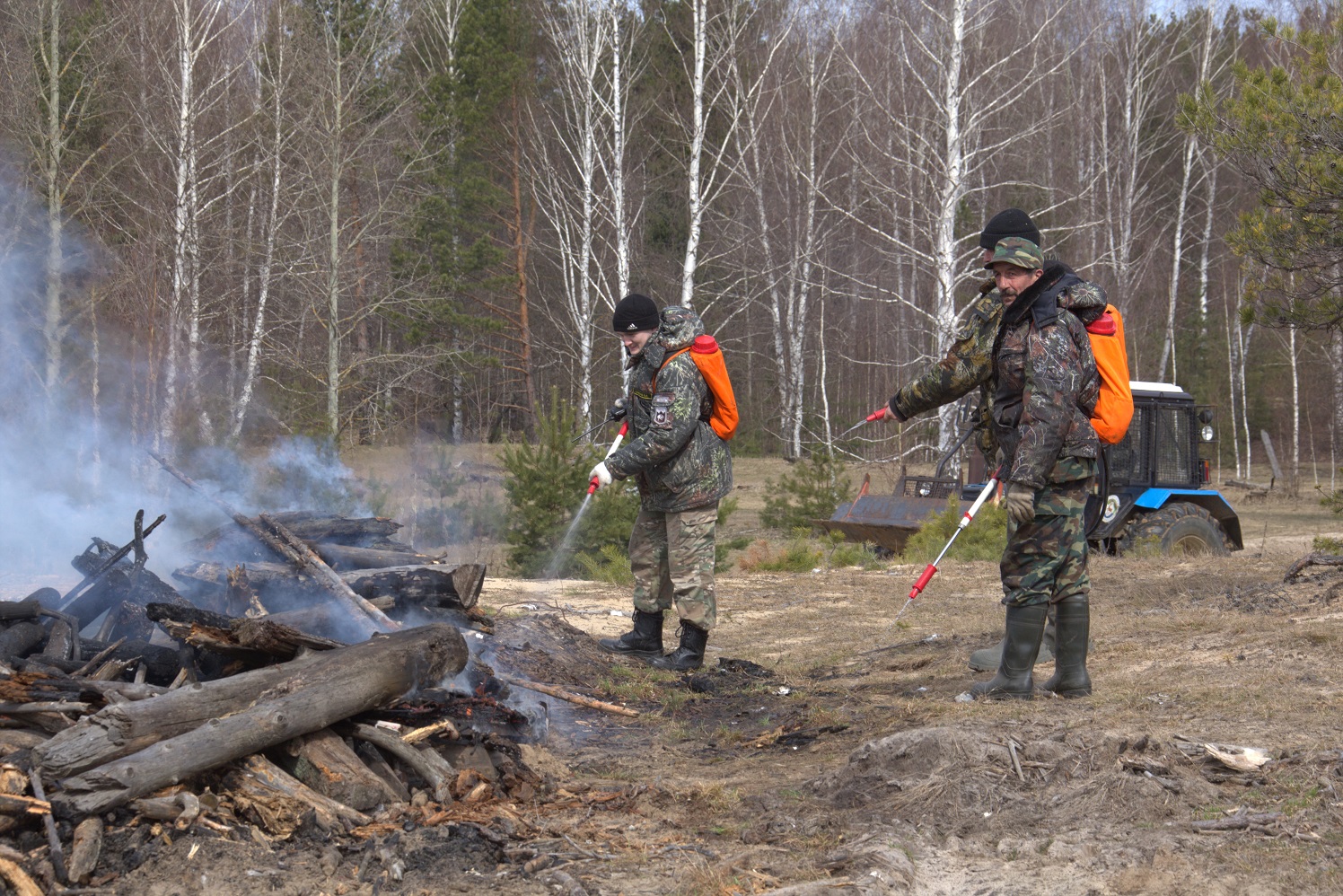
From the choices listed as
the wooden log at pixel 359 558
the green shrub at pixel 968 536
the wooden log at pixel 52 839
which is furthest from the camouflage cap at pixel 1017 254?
the green shrub at pixel 968 536

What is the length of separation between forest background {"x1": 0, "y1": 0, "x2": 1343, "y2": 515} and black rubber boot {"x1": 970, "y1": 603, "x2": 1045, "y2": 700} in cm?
466

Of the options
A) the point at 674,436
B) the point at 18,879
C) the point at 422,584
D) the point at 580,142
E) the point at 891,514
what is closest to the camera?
the point at 18,879

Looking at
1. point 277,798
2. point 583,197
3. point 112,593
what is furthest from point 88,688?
point 583,197

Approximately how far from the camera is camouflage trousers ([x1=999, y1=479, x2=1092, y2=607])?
5.34m

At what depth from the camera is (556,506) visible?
12812 millimetres

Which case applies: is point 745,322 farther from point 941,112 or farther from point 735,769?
point 735,769

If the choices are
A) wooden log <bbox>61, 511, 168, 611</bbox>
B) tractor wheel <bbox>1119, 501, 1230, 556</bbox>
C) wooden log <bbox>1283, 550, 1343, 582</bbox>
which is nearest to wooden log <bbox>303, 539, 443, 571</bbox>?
wooden log <bbox>61, 511, 168, 611</bbox>

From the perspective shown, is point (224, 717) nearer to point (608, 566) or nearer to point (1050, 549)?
point (1050, 549)

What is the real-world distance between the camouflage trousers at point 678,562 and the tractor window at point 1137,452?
25.2 ft

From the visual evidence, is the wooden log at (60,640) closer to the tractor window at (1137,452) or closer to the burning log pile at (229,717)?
the burning log pile at (229,717)

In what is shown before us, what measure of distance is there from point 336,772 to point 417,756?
32cm

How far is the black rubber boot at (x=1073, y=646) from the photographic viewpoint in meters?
5.49

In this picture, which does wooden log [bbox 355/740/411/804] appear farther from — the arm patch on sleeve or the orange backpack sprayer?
the orange backpack sprayer

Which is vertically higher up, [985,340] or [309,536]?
[985,340]
